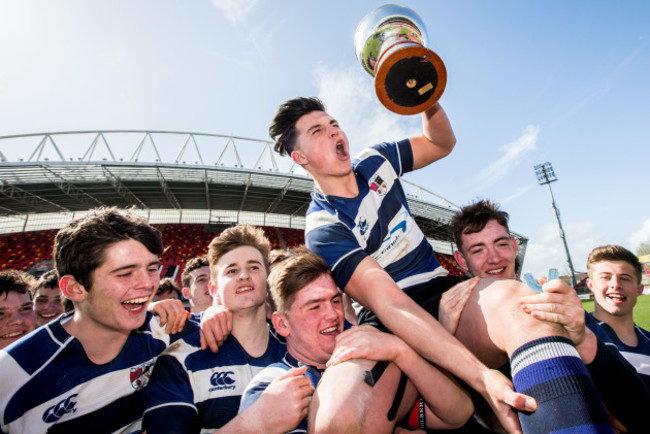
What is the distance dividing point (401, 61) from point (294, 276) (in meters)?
1.49

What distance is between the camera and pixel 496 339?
1.43m

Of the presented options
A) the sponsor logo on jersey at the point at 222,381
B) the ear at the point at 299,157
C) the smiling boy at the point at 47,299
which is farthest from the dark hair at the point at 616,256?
the smiling boy at the point at 47,299

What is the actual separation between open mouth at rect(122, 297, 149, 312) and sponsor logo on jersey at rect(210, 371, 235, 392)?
706mm

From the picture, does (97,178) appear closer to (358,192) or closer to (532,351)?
(358,192)

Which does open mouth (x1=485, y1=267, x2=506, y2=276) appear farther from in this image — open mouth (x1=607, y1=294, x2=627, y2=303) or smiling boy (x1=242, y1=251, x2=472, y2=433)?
open mouth (x1=607, y1=294, x2=627, y2=303)

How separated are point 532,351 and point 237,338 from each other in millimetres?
2027

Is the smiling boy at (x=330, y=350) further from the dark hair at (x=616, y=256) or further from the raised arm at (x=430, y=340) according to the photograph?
the dark hair at (x=616, y=256)

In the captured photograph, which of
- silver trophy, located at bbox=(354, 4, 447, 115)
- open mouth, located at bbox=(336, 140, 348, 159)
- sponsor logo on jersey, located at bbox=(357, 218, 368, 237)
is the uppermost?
silver trophy, located at bbox=(354, 4, 447, 115)

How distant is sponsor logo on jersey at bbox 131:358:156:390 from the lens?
2215 mm

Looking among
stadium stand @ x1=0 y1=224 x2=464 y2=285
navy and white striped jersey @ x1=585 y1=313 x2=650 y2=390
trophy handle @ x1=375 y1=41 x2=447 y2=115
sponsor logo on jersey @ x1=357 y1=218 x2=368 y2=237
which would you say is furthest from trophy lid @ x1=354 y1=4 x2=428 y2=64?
stadium stand @ x1=0 y1=224 x2=464 y2=285

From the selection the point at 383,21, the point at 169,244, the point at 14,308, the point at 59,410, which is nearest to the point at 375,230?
the point at 383,21

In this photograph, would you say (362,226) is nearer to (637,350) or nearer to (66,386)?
(66,386)

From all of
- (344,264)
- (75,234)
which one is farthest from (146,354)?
(344,264)

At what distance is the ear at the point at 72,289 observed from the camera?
2197 mm
